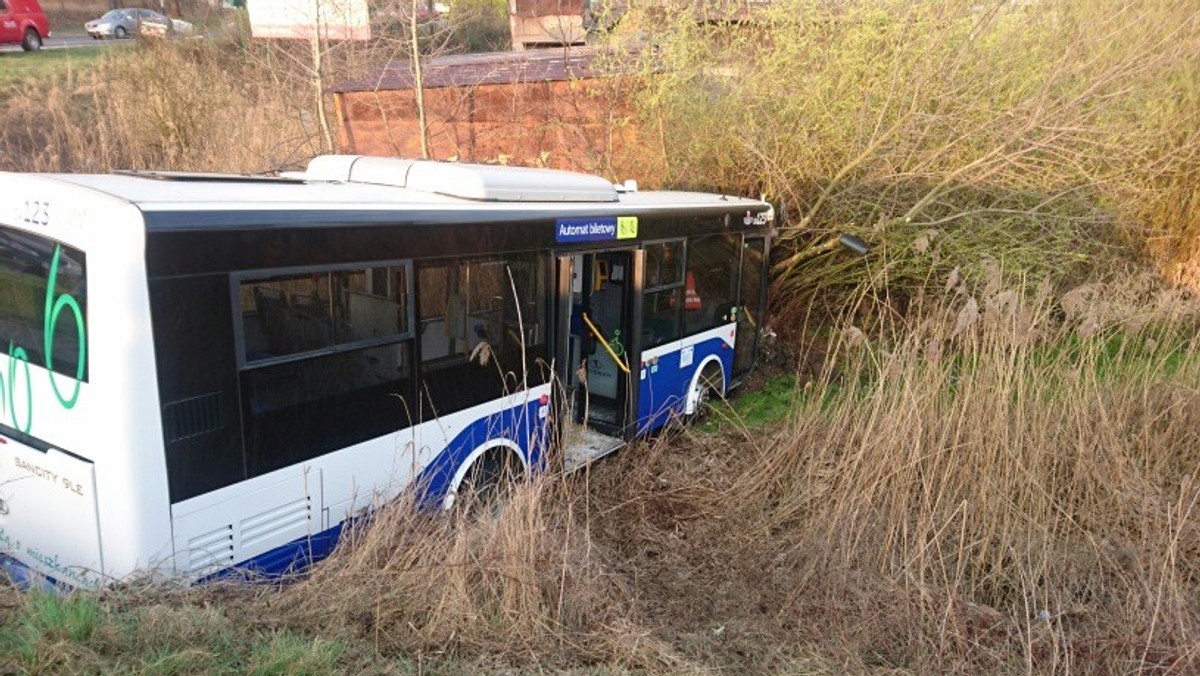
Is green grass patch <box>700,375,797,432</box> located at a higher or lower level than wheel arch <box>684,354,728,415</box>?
lower

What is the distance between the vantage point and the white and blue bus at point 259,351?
3270mm

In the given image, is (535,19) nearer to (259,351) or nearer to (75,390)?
(259,351)

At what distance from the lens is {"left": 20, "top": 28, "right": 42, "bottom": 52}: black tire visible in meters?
23.1

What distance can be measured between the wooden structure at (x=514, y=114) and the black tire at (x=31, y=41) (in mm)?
15708

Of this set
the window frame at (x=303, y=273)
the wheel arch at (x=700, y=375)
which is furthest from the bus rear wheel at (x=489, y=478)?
the wheel arch at (x=700, y=375)

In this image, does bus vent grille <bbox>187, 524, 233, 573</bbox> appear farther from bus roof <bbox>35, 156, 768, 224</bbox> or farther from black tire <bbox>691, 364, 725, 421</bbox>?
black tire <bbox>691, 364, 725, 421</bbox>

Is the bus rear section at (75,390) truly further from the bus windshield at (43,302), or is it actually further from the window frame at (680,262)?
the window frame at (680,262)

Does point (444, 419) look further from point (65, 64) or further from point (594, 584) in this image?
point (65, 64)

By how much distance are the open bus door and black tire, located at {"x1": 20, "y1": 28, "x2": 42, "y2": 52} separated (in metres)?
24.9

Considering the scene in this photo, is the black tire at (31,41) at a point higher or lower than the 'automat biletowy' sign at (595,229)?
higher

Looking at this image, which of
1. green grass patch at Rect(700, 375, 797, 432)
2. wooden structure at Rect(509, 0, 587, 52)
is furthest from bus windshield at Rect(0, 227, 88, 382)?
wooden structure at Rect(509, 0, 587, 52)

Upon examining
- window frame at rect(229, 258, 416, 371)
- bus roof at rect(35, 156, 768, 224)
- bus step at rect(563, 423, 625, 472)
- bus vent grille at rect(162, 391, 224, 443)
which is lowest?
bus step at rect(563, 423, 625, 472)

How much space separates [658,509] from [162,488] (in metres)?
3.45

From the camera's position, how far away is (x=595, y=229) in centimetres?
586
